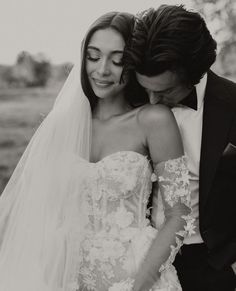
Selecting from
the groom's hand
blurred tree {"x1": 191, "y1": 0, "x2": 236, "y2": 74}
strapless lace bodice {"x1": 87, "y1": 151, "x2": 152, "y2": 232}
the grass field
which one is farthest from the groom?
the grass field

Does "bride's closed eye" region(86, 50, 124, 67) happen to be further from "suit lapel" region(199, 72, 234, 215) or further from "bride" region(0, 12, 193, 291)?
"suit lapel" region(199, 72, 234, 215)

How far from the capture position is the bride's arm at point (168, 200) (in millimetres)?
2850

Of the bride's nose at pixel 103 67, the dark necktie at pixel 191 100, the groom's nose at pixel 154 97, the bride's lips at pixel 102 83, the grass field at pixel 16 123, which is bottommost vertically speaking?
the grass field at pixel 16 123

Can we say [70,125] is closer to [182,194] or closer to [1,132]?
[182,194]

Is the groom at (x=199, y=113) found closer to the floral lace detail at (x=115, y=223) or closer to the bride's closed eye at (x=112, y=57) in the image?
the bride's closed eye at (x=112, y=57)

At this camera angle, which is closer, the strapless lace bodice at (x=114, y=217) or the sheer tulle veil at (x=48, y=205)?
the sheer tulle veil at (x=48, y=205)

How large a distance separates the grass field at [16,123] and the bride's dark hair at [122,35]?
594 centimetres

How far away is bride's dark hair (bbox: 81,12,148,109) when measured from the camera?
9.77ft

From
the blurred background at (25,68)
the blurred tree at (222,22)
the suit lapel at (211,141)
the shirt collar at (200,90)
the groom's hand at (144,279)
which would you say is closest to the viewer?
the groom's hand at (144,279)

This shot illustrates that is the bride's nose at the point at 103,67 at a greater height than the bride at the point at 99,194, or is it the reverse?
the bride's nose at the point at 103,67

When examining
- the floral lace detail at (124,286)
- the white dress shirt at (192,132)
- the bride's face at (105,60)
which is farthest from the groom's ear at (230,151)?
the floral lace detail at (124,286)

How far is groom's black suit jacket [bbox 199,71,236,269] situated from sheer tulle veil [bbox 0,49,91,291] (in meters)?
0.65

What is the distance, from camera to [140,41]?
288cm

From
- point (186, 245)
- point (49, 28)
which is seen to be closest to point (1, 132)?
point (49, 28)
